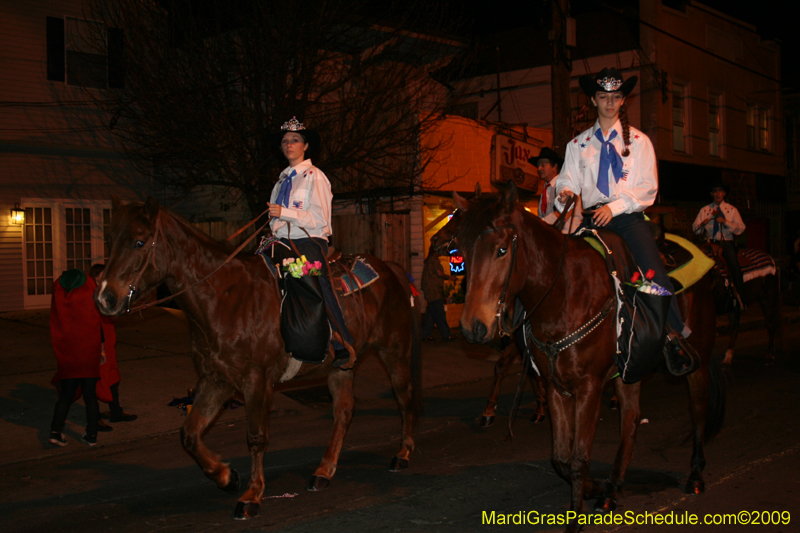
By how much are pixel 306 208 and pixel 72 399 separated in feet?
12.3

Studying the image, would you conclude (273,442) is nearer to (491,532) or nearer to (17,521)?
(17,521)

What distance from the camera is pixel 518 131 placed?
17391mm

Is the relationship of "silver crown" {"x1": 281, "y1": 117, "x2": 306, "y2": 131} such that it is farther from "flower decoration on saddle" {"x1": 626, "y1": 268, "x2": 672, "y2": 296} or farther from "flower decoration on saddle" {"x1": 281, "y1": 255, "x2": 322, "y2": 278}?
"flower decoration on saddle" {"x1": 626, "y1": 268, "x2": 672, "y2": 296}

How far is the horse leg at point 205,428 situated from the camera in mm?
5184

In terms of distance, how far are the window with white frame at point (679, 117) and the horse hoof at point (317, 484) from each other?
19937mm

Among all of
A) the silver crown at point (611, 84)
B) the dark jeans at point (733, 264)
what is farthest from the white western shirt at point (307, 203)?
the dark jeans at point (733, 264)

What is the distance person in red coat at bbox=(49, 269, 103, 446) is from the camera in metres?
7.06

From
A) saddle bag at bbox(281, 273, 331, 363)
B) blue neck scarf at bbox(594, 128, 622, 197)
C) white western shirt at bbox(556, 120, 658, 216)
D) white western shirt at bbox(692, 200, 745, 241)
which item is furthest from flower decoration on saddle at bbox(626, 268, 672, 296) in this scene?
white western shirt at bbox(692, 200, 745, 241)

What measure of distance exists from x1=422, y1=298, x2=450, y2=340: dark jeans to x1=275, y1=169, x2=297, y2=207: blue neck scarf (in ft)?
26.6

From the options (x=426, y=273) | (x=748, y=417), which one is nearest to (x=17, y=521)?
(x=748, y=417)

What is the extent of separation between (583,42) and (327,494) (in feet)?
67.9

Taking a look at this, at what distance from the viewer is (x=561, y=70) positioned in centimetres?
1203

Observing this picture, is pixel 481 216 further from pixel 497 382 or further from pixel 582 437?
pixel 497 382

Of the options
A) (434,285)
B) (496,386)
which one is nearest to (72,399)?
(496,386)
